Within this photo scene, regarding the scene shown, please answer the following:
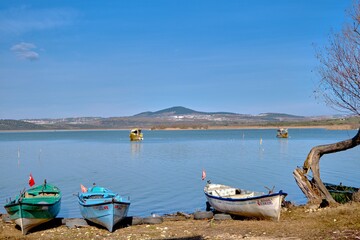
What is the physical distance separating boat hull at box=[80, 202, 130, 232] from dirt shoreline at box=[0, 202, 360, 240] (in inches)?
11.2

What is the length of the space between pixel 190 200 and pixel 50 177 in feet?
53.1

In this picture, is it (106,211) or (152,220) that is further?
(152,220)

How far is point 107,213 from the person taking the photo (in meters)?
16.8

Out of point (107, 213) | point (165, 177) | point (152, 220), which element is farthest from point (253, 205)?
point (165, 177)

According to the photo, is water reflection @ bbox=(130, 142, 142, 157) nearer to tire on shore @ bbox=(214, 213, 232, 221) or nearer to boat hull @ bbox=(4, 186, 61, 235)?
boat hull @ bbox=(4, 186, 61, 235)

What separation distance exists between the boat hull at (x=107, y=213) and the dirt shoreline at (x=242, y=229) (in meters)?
0.29

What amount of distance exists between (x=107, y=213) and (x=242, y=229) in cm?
479

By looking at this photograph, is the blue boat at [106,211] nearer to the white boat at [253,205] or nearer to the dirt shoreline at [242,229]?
the dirt shoreline at [242,229]

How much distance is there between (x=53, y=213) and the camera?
18.0 metres

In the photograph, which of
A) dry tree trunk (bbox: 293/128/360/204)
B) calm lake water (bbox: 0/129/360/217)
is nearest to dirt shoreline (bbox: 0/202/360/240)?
dry tree trunk (bbox: 293/128/360/204)

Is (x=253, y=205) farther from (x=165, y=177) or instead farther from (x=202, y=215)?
(x=165, y=177)

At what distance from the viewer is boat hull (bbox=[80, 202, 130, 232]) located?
1675 centimetres

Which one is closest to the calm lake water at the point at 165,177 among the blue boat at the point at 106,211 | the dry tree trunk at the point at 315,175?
the blue boat at the point at 106,211

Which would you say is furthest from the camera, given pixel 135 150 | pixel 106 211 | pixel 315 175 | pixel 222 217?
pixel 135 150
